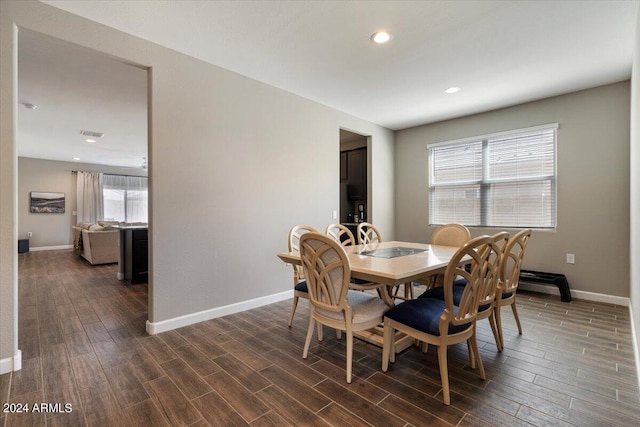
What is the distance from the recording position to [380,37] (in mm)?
2521

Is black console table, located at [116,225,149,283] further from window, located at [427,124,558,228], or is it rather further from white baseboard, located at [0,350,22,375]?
window, located at [427,124,558,228]

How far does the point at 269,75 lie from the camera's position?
328 cm

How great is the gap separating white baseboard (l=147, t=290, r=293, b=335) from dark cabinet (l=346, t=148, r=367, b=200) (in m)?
2.73

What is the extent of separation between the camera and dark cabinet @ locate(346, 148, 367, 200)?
573 centimetres

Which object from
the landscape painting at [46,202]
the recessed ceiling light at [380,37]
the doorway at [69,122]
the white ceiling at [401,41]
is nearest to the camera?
the white ceiling at [401,41]

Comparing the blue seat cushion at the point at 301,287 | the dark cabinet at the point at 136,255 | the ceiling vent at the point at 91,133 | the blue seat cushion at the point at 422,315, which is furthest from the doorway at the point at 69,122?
the blue seat cushion at the point at 422,315

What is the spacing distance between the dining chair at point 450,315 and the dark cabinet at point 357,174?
12.8 ft

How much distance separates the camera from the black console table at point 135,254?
4550mm

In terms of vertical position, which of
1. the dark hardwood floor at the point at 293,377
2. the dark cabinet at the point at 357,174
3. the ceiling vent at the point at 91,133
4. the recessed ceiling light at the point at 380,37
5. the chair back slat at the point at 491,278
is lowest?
the dark hardwood floor at the point at 293,377

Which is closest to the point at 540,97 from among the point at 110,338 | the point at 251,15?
the point at 251,15

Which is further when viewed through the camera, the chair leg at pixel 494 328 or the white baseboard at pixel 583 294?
the white baseboard at pixel 583 294

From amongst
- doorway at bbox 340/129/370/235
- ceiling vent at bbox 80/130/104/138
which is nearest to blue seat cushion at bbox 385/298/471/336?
doorway at bbox 340/129/370/235

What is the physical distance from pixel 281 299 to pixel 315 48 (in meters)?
2.82

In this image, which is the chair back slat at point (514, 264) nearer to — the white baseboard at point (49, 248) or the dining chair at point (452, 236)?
the dining chair at point (452, 236)
